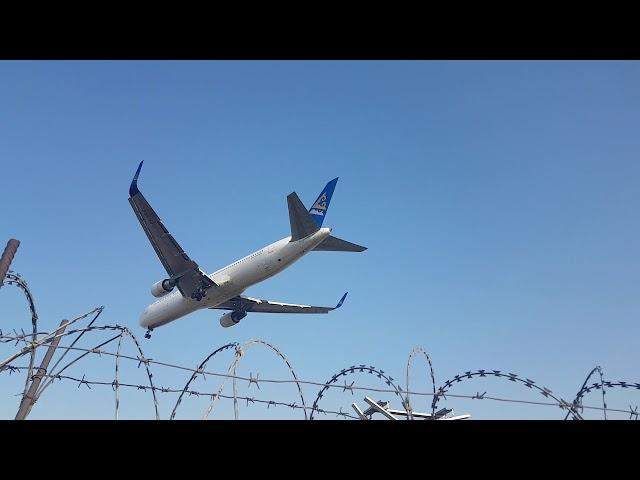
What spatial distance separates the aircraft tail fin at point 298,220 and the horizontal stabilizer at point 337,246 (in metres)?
2.65

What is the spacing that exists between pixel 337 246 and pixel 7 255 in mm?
25448

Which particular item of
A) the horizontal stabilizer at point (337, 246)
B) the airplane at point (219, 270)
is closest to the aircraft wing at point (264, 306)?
the airplane at point (219, 270)

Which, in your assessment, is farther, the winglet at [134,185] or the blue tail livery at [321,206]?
the blue tail livery at [321,206]

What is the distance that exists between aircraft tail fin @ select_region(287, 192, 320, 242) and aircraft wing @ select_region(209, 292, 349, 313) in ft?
42.3

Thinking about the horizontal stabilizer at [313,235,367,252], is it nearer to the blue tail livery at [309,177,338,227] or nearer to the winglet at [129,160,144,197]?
the blue tail livery at [309,177,338,227]

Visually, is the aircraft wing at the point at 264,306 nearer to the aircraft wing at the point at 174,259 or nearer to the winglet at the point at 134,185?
the aircraft wing at the point at 174,259

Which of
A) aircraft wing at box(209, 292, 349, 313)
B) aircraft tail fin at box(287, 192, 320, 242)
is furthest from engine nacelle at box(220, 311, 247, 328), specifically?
aircraft tail fin at box(287, 192, 320, 242)

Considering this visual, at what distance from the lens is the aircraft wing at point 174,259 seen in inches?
1572

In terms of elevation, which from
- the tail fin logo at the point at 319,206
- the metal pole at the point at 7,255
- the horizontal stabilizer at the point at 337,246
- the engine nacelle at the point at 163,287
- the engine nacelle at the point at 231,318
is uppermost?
the tail fin logo at the point at 319,206

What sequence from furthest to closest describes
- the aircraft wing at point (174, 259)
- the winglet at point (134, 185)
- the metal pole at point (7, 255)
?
the aircraft wing at point (174, 259)
the winglet at point (134, 185)
the metal pole at point (7, 255)
